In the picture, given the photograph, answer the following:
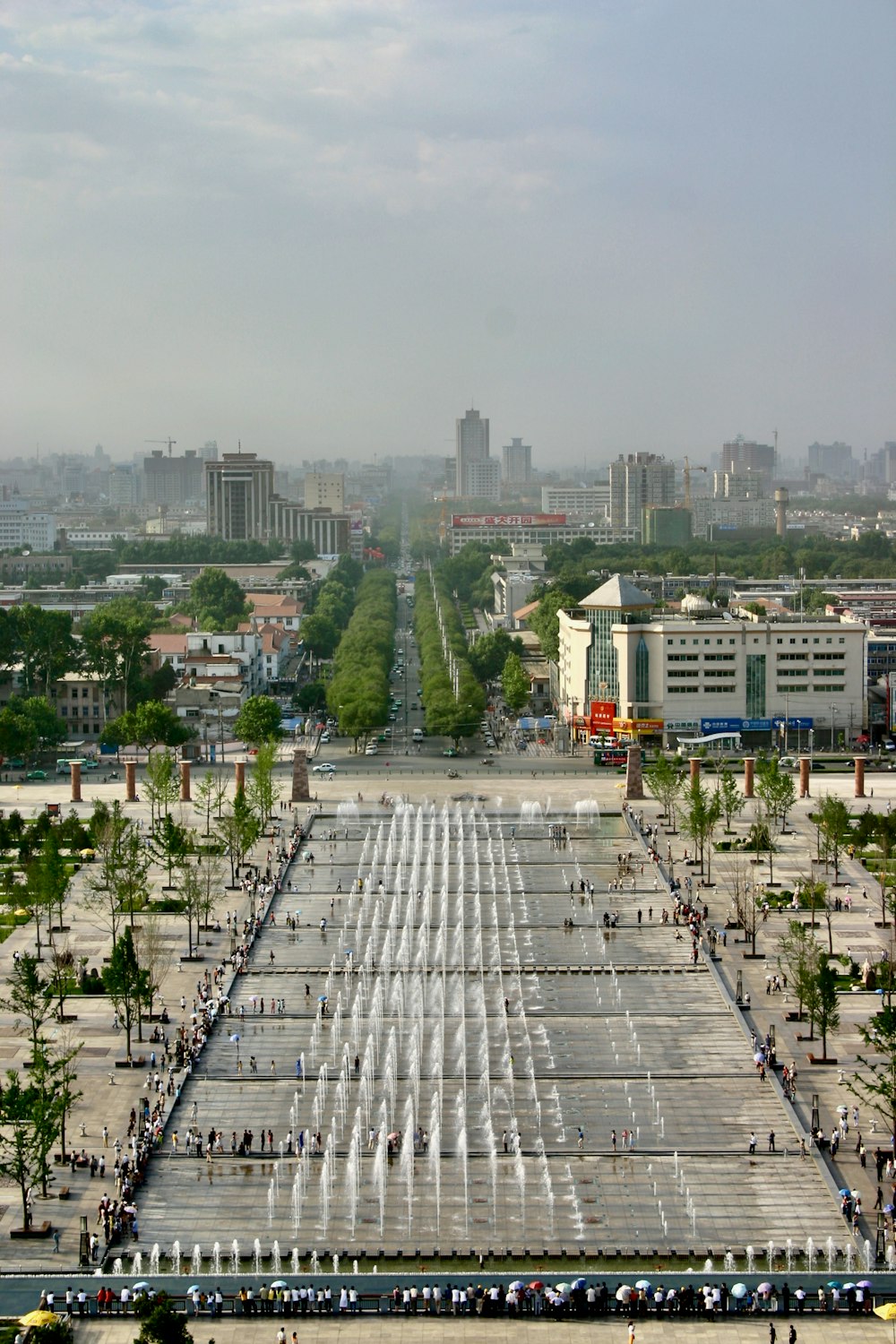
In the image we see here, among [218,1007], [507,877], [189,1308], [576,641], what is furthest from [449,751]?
[189,1308]

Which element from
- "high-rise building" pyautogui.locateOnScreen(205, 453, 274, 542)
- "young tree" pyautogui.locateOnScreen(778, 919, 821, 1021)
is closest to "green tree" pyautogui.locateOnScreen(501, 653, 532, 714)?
"young tree" pyautogui.locateOnScreen(778, 919, 821, 1021)

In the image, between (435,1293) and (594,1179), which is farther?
(594,1179)

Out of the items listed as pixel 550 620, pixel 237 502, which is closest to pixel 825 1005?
pixel 550 620

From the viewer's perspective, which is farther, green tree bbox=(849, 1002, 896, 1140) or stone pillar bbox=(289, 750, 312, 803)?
stone pillar bbox=(289, 750, 312, 803)

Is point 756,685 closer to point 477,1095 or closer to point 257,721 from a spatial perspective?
point 257,721

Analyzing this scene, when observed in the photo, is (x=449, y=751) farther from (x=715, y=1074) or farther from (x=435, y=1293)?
(x=435, y=1293)

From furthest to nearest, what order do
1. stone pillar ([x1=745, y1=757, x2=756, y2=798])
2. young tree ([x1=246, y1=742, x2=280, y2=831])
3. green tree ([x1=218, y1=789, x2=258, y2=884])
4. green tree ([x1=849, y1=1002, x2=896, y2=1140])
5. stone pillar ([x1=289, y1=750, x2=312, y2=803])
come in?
stone pillar ([x1=289, y1=750, x2=312, y2=803]), stone pillar ([x1=745, y1=757, x2=756, y2=798]), young tree ([x1=246, y1=742, x2=280, y2=831]), green tree ([x1=218, y1=789, x2=258, y2=884]), green tree ([x1=849, y1=1002, x2=896, y2=1140])

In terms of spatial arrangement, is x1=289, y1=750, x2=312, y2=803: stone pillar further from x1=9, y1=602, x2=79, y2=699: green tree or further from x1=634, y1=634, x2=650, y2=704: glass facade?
x1=9, y1=602, x2=79, y2=699: green tree

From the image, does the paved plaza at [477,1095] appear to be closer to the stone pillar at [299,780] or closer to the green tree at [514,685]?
the stone pillar at [299,780]
